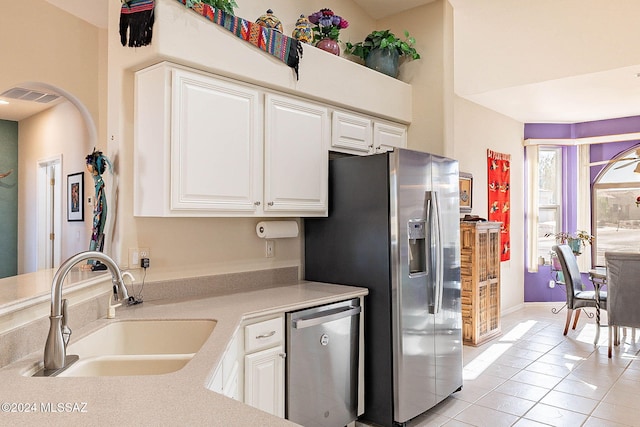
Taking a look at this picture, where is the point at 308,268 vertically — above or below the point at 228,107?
below

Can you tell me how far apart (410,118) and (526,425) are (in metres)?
2.37

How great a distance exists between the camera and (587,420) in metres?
3.03

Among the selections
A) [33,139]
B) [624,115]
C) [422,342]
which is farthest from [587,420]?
[33,139]

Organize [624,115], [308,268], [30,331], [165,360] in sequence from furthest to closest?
[624,115] < [308,268] < [165,360] < [30,331]

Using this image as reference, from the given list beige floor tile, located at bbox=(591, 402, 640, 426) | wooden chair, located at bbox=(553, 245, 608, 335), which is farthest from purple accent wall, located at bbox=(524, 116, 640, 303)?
beige floor tile, located at bbox=(591, 402, 640, 426)

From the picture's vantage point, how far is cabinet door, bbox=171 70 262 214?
230 cm

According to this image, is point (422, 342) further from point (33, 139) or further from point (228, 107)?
point (33, 139)

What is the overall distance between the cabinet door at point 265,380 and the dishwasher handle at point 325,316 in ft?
0.55

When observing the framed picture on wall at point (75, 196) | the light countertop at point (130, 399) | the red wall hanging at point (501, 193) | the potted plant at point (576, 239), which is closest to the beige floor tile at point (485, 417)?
the light countertop at point (130, 399)

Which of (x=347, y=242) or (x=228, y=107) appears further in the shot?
(x=347, y=242)

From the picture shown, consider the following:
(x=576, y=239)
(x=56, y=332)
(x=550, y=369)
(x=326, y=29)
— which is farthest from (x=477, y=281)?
(x=56, y=332)

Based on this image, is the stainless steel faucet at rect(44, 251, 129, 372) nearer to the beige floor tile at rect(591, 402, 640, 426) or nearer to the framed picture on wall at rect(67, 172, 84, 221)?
the framed picture on wall at rect(67, 172, 84, 221)

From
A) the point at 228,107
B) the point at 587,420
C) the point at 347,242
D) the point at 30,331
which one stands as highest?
the point at 228,107

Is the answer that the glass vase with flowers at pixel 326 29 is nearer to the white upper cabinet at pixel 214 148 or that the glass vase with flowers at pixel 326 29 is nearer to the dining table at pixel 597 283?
the white upper cabinet at pixel 214 148
